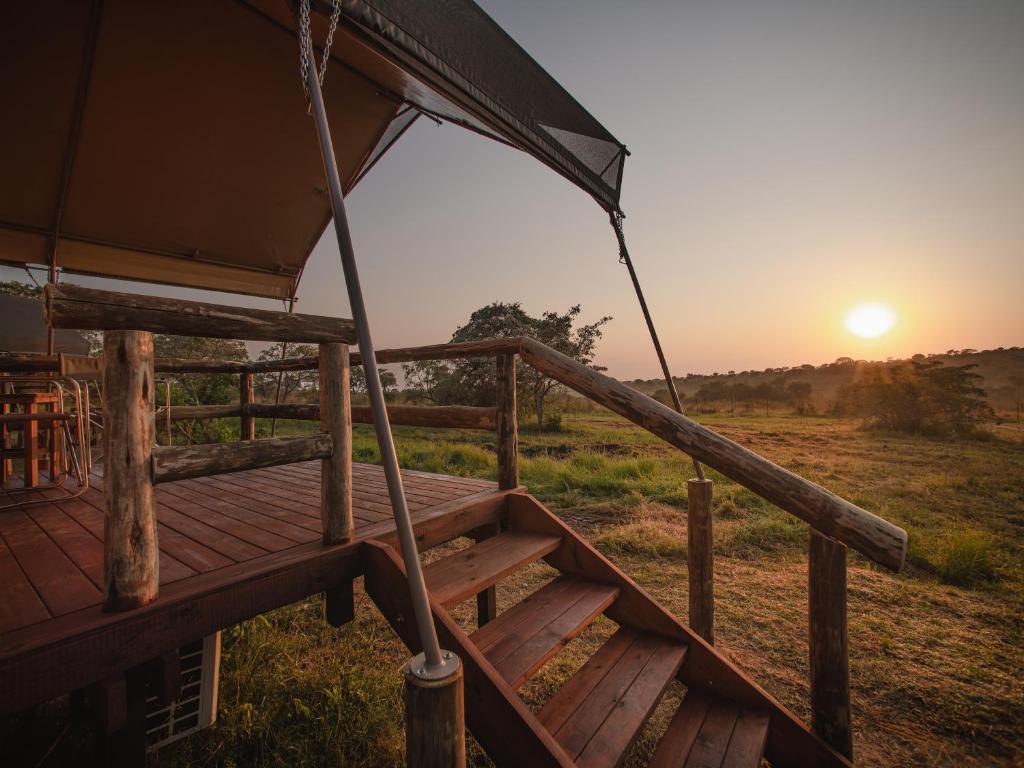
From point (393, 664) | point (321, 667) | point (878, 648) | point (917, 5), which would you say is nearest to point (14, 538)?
point (321, 667)

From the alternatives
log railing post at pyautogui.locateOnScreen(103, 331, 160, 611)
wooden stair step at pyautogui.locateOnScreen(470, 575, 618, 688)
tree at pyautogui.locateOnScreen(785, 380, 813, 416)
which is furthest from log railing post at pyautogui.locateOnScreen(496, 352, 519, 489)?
tree at pyautogui.locateOnScreen(785, 380, 813, 416)

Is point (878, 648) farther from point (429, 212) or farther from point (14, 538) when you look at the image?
point (429, 212)

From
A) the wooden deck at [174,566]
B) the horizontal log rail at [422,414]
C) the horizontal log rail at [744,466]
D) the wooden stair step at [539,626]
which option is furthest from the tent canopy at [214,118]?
the wooden stair step at [539,626]

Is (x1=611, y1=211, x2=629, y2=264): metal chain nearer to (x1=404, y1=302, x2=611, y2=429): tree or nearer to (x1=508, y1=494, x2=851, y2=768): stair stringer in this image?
(x1=508, y1=494, x2=851, y2=768): stair stringer

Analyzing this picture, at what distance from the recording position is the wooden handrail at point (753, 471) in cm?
137

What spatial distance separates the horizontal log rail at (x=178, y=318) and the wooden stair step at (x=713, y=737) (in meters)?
2.20

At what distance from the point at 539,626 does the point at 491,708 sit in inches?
21.2

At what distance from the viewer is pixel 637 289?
2885 millimetres

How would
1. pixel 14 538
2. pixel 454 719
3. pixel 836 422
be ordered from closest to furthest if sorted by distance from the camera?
1. pixel 454 719
2. pixel 14 538
3. pixel 836 422

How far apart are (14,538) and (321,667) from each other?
1.89 meters

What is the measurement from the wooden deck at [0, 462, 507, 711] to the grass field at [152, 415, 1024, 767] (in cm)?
118

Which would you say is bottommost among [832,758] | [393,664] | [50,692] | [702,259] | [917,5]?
[393,664]

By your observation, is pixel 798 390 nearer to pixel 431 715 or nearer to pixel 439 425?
pixel 439 425

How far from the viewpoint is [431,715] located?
0.86 metres
